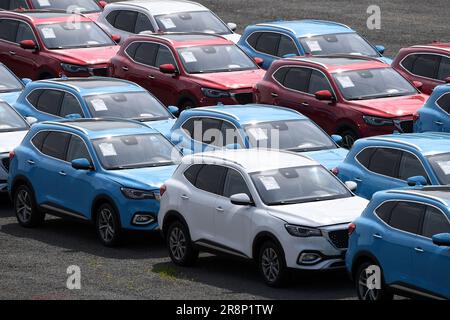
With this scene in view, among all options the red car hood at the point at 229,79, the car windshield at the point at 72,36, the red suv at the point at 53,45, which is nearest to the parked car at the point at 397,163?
the red car hood at the point at 229,79

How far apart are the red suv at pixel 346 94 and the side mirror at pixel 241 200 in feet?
21.2

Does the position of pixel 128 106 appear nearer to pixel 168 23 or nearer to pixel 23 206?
pixel 23 206

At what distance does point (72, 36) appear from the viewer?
1249 inches

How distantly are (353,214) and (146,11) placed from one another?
1538 centimetres

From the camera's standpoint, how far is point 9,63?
105ft

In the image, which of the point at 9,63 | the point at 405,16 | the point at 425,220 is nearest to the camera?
the point at 425,220

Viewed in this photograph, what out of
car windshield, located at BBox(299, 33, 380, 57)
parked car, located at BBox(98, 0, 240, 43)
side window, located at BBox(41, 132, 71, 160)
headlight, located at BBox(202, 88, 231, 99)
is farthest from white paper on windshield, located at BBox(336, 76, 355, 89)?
A: parked car, located at BBox(98, 0, 240, 43)

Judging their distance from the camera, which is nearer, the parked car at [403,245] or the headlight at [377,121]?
the parked car at [403,245]

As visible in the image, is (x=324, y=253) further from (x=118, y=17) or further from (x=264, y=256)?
(x=118, y=17)

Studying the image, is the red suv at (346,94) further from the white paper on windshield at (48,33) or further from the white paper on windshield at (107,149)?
the white paper on windshield at (48,33)

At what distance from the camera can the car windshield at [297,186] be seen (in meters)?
19.4

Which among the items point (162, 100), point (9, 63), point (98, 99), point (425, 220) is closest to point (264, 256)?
point (425, 220)

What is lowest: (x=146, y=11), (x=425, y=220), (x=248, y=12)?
(x=248, y=12)

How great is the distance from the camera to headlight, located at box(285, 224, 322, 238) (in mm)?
18500
